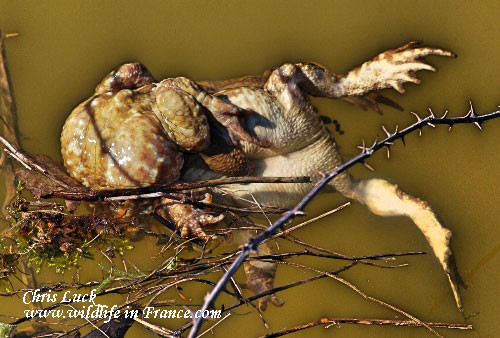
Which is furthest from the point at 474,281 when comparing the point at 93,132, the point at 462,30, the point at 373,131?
the point at 93,132

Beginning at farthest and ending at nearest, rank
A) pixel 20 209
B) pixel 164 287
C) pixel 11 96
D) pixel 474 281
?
pixel 11 96
pixel 474 281
pixel 20 209
pixel 164 287

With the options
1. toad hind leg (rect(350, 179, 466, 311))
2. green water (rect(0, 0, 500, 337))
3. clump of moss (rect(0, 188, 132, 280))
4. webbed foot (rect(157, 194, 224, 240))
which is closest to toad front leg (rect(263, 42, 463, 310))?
toad hind leg (rect(350, 179, 466, 311))

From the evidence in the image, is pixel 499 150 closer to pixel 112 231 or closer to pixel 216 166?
pixel 216 166

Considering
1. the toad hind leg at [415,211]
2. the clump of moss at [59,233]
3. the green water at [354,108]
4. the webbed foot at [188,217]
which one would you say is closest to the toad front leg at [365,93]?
the toad hind leg at [415,211]

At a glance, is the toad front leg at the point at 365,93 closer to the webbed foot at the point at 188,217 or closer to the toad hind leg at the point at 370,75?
the toad hind leg at the point at 370,75

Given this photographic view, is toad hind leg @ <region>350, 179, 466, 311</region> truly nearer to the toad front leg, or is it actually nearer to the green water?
the toad front leg

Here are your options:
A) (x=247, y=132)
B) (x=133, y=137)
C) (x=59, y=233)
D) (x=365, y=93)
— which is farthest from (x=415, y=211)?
(x=59, y=233)

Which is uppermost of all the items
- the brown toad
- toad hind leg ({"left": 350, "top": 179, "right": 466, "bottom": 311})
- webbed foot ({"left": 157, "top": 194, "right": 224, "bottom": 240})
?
the brown toad

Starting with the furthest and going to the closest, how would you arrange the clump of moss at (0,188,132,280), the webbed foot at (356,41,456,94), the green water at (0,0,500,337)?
1. the green water at (0,0,500,337)
2. the webbed foot at (356,41,456,94)
3. the clump of moss at (0,188,132,280)
